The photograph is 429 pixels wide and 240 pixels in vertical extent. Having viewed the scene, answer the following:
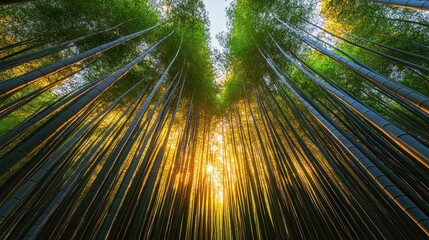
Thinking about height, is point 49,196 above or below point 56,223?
above

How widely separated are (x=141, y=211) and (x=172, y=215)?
30.5 inches

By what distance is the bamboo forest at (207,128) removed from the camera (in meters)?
1.80

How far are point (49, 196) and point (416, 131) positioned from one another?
14.6 ft

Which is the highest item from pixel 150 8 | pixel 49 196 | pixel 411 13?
pixel 150 8

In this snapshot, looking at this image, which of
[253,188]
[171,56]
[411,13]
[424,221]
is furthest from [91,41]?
[411,13]

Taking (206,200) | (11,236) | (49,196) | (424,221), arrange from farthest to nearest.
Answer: (206,200) < (49,196) < (11,236) < (424,221)

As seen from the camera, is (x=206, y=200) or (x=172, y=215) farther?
(x=206, y=200)

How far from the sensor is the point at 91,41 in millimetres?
4695

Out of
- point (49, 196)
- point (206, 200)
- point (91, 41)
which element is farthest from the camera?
point (91, 41)

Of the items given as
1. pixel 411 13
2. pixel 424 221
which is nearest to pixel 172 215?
pixel 424 221

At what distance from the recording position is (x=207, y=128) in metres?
6.20

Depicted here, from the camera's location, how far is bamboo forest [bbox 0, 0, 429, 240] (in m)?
1.80

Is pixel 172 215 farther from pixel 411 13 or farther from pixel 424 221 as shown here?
pixel 411 13

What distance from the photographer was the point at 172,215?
2893 millimetres
